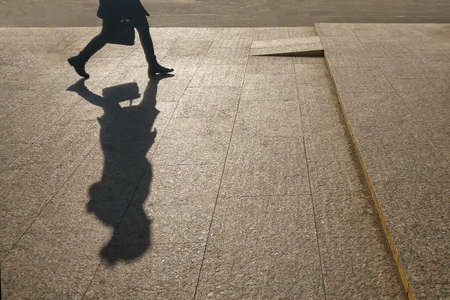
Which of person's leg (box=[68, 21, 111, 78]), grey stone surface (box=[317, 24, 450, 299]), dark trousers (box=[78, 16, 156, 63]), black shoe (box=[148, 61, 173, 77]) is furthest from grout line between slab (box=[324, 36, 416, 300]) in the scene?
person's leg (box=[68, 21, 111, 78])

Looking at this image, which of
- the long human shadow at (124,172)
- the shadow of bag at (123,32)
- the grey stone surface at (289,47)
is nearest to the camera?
the long human shadow at (124,172)

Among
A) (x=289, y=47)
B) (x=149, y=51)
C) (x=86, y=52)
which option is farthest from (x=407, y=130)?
(x=86, y=52)

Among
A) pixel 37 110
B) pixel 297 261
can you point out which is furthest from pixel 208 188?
pixel 37 110

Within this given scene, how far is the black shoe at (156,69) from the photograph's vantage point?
6.41 metres

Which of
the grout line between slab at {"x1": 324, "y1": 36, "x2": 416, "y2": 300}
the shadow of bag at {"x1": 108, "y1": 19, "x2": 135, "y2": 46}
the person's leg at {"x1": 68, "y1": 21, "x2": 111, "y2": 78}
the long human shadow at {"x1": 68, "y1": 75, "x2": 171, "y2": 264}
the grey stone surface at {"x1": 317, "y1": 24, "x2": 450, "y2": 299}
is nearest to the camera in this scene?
the grout line between slab at {"x1": 324, "y1": 36, "x2": 416, "y2": 300}

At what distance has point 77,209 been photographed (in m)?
3.37

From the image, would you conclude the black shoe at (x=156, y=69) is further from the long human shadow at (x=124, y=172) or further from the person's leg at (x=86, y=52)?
the person's leg at (x=86, y=52)

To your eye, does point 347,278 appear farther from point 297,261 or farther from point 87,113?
point 87,113

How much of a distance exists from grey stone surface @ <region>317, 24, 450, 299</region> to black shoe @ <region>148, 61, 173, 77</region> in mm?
2891

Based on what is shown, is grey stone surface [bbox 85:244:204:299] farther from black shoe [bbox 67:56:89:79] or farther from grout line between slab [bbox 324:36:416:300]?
black shoe [bbox 67:56:89:79]

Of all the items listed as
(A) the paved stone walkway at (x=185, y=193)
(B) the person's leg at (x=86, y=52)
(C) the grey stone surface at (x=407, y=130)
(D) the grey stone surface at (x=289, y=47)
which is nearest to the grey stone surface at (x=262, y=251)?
(A) the paved stone walkway at (x=185, y=193)

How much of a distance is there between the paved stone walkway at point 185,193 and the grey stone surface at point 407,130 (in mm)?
182

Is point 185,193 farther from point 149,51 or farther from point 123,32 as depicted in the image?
point 123,32

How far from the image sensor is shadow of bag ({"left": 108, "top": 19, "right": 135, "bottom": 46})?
6148 millimetres
